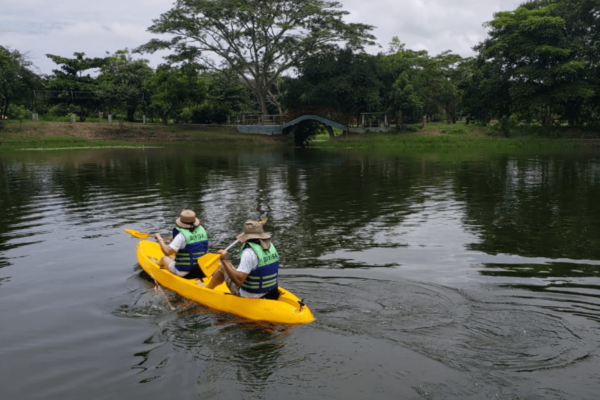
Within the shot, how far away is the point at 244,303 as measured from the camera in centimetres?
848

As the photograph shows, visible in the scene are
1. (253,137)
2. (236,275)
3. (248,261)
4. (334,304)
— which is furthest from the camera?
(253,137)

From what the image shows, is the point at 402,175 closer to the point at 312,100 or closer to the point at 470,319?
the point at 470,319

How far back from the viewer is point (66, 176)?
28.0 meters

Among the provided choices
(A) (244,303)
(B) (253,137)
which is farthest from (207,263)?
(B) (253,137)

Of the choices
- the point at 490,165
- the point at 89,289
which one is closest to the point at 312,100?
the point at 490,165

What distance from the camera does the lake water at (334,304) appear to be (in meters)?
6.53

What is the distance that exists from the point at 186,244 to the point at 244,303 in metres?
2.21

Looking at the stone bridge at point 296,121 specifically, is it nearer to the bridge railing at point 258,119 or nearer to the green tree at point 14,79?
the bridge railing at point 258,119

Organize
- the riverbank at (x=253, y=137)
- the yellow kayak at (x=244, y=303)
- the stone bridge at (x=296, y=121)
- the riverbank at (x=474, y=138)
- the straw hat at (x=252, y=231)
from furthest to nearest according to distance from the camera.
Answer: the stone bridge at (x=296, y=121), the riverbank at (x=253, y=137), the riverbank at (x=474, y=138), the yellow kayak at (x=244, y=303), the straw hat at (x=252, y=231)

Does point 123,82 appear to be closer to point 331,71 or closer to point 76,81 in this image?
point 76,81

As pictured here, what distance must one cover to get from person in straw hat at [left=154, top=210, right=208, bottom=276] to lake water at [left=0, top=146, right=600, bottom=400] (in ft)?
2.18

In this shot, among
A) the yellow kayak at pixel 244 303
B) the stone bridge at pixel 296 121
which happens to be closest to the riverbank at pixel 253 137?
the stone bridge at pixel 296 121

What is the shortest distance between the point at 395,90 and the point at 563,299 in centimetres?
4756

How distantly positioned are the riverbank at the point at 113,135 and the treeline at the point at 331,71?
324 centimetres
